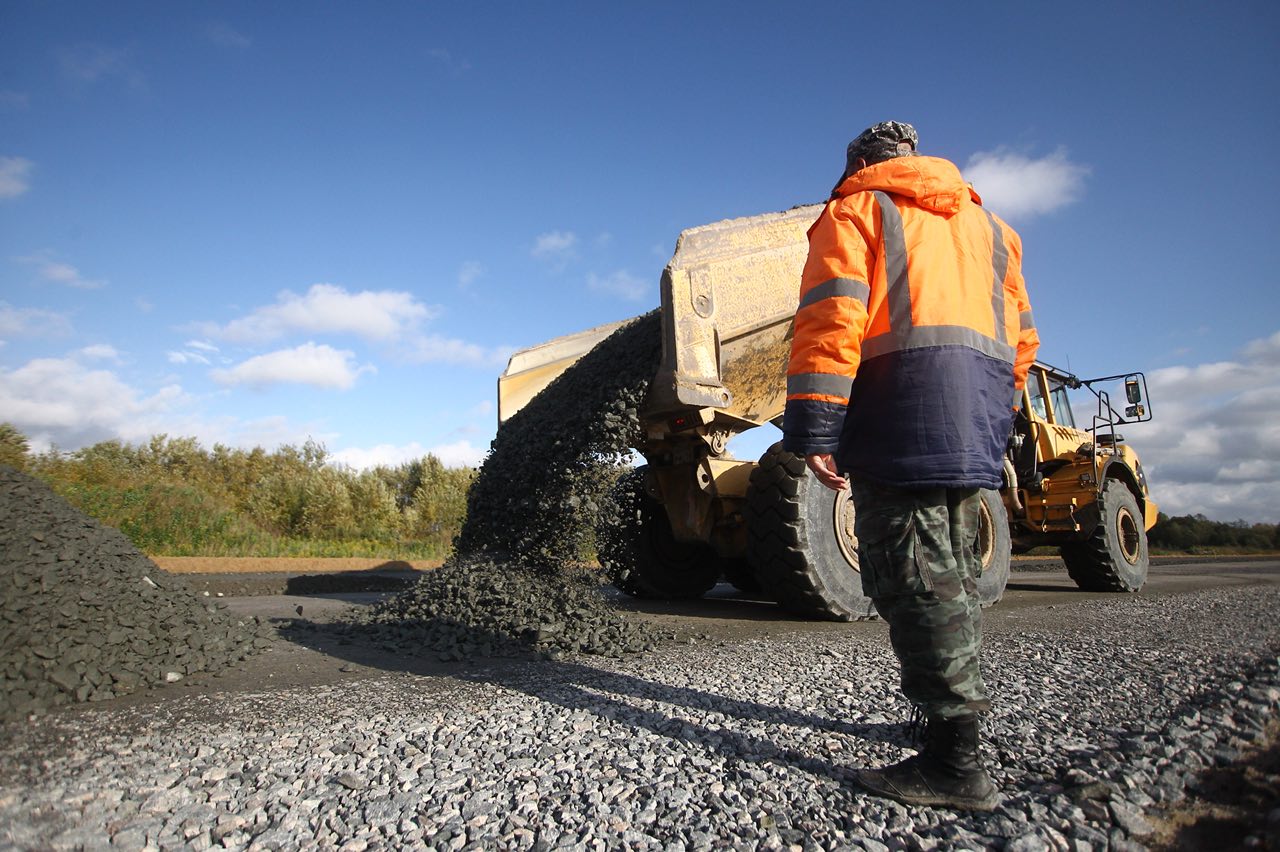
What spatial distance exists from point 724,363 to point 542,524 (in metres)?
1.49

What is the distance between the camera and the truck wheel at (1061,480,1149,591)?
688 cm

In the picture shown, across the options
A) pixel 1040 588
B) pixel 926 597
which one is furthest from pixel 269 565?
pixel 1040 588

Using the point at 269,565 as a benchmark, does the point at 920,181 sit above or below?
above

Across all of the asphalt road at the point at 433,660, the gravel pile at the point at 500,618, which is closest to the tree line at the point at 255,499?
the asphalt road at the point at 433,660

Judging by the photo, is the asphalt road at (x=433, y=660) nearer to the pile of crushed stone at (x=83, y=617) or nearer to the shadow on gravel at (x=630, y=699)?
the shadow on gravel at (x=630, y=699)

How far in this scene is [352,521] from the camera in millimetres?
14133

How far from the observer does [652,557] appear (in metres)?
6.09

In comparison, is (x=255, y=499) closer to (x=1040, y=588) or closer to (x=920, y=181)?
(x=1040, y=588)

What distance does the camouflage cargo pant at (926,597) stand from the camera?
1908mm

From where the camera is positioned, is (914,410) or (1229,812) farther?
(914,410)

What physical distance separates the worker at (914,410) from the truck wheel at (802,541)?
2.15m

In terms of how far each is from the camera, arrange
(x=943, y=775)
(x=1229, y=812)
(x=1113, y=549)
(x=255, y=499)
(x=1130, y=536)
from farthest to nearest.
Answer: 1. (x=255, y=499)
2. (x=1130, y=536)
3. (x=1113, y=549)
4. (x=943, y=775)
5. (x=1229, y=812)

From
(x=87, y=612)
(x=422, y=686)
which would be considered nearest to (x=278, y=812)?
(x=422, y=686)

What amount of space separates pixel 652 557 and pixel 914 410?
14.2ft
